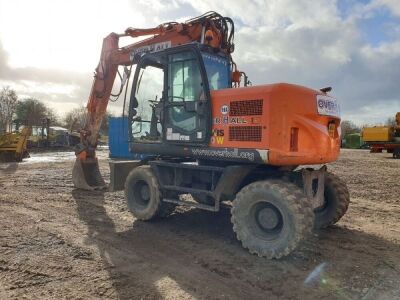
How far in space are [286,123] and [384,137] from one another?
1076 inches

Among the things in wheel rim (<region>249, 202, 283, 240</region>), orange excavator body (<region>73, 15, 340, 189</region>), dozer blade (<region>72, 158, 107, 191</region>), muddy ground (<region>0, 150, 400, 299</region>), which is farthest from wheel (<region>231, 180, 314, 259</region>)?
dozer blade (<region>72, 158, 107, 191</region>)

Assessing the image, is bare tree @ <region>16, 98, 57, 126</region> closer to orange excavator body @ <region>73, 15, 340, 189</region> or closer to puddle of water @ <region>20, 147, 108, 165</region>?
puddle of water @ <region>20, 147, 108, 165</region>

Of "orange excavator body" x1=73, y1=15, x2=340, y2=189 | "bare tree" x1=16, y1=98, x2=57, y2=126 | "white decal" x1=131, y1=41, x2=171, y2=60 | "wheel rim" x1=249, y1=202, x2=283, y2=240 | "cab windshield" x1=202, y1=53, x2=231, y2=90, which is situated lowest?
"wheel rim" x1=249, y1=202, x2=283, y2=240

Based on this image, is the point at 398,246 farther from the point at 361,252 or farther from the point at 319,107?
the point at 319,107

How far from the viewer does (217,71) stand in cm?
675

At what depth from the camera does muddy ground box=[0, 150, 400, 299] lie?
4.32 metres

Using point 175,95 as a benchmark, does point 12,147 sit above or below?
below

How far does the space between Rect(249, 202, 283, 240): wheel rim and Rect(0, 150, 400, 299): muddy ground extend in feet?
1.22

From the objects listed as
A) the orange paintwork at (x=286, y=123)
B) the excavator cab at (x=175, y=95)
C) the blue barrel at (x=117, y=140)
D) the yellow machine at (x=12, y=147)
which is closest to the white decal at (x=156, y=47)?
the excavator cab at (x=175, y=95)

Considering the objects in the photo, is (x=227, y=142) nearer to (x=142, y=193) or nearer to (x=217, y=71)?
(x=217, y=71)

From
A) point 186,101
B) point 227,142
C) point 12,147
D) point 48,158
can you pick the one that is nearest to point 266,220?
point 227,142

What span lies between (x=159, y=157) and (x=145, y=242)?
2.06 m

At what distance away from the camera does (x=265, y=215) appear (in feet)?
18.3

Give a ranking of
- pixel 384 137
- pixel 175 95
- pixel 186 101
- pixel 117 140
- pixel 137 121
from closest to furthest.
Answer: pixel 186 101
pixel 175 95
pixel 137 121
pixel 117 140
pixel 384 137
